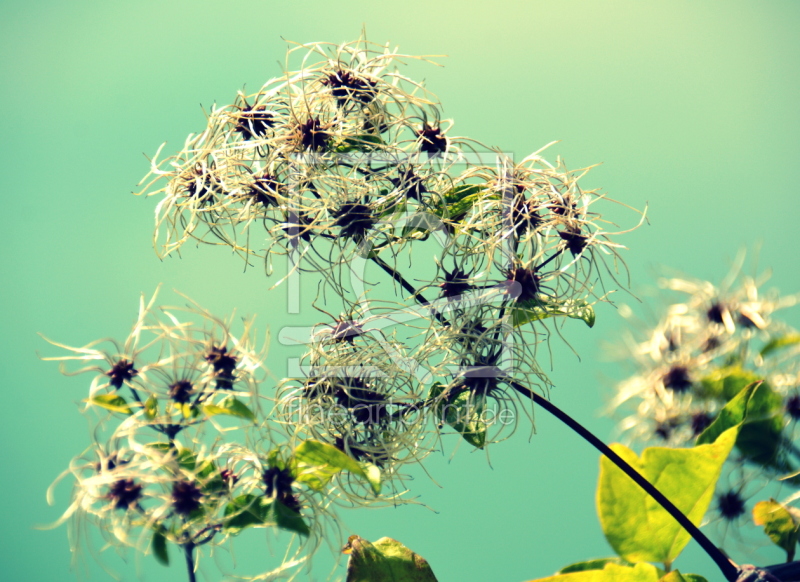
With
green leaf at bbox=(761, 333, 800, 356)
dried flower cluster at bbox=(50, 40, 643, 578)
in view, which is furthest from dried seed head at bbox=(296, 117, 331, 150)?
green leaf at bbox=(761, 333, 800, 356)

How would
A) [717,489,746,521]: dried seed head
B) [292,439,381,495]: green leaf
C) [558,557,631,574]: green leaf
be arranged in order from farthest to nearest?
1. [717,489,746,521]: dried seed head
2. [558,557,631,574]: green leaf
3. [292,439,381,495]: green leaf

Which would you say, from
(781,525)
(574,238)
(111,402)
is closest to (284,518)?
(111,402)

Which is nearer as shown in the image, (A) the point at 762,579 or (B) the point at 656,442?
(A) the point at 762,579

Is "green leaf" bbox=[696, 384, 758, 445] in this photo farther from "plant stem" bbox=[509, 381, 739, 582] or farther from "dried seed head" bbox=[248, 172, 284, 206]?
"dried seed head" bbox=[248, 172, 284, 206]

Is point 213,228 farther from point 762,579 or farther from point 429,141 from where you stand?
point 762,579

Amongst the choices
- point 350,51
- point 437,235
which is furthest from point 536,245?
point 350,51

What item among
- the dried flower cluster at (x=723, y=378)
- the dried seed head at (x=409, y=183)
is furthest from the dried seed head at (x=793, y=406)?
the dried seed head at (x=409, y=183)

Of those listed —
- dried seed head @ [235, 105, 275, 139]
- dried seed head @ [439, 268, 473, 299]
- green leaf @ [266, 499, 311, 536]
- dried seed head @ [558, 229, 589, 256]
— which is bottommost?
green leaf @ [266, 499, 311, 536]
